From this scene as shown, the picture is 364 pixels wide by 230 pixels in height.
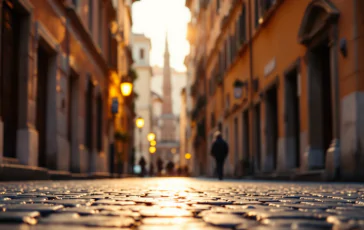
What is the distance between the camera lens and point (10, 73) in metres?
11.7

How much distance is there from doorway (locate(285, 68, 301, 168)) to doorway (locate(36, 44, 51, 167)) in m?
7.01

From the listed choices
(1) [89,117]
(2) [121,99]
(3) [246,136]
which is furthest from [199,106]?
(1) [89,117]

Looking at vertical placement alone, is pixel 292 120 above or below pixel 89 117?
below

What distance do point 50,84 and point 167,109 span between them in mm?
108798

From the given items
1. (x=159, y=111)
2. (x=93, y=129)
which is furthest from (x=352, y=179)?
(x=159, y=111)

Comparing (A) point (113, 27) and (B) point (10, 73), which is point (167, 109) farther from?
(B) point (10, 73)

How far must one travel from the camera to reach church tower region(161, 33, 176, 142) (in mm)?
118125

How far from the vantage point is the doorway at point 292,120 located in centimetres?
1750

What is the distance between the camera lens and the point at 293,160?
17531 mm

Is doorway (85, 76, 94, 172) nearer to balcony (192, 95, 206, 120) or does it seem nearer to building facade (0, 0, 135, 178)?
building facade (0, 0, 135, 178)

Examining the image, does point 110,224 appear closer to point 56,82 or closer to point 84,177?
point 56,82

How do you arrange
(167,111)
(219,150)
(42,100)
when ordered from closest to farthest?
1. (42,100)
2. (219,150)
3. (167,111)

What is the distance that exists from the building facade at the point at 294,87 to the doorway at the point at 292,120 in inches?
1.2

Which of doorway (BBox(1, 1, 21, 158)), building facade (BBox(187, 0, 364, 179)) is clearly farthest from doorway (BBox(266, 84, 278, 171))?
doorway (BBox(1, 1, 21, 158))
